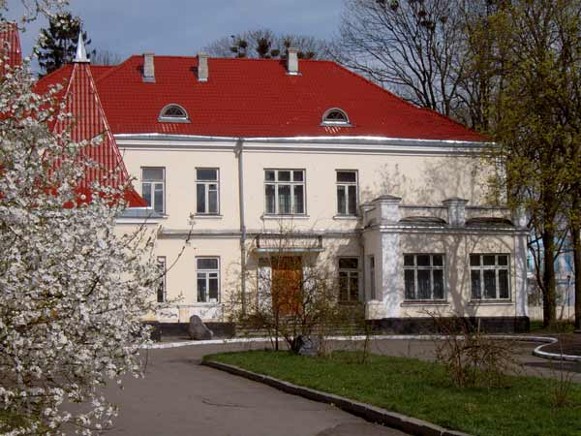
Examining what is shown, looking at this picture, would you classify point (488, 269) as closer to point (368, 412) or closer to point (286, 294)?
point (286, 294)

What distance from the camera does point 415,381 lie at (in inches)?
580

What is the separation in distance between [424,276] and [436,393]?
72.4ft

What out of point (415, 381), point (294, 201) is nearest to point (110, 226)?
point (415, 381)

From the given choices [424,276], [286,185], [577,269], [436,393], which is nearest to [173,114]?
[286,185]

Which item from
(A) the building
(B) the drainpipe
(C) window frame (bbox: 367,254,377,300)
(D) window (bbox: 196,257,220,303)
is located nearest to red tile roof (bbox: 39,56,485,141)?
(A) the building

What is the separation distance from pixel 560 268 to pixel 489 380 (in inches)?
2141

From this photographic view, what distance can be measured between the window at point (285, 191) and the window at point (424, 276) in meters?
4.75

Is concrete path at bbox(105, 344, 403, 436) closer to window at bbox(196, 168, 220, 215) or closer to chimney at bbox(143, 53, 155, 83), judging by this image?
window at bbox(196, 168, 220, 215)

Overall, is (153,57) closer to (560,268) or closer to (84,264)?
(84,264)

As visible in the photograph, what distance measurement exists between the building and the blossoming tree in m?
25.9

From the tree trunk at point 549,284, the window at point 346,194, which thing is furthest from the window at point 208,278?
the tree trunk at point 549,284

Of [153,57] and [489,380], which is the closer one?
[489,380]

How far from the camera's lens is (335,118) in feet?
124

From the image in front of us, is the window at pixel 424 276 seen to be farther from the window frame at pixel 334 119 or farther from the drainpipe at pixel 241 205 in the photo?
the window frame at pixel 334 119
